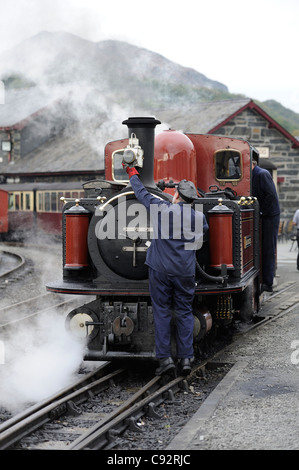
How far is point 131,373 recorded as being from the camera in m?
6.45

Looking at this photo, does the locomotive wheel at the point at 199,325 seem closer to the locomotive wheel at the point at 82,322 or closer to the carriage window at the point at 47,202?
the locomotive wheel at the point at 82,322

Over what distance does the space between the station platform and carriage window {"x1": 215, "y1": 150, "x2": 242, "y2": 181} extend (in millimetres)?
1876

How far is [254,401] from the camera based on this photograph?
5.25 metres

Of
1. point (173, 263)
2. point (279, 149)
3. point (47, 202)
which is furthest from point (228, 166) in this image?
Answer: point (47, 202)

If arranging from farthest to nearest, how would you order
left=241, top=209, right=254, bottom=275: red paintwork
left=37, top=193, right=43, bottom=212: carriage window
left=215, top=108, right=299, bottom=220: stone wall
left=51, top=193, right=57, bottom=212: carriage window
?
left=37, top=193, right=43, bottom=212: carriage window, left=51, top=193, right=57, bottom=212: carriage window, left=215, top=108, right=299, bottom=220: stone wall, left=241, top=209, right=254, bottom=275: red paintwork

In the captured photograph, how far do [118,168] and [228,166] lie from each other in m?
1.26

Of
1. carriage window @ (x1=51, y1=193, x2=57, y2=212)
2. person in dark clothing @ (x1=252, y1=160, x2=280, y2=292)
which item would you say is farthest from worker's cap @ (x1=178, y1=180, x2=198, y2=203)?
carriage window @ (x1=51, y1=193, x2=57, y2=212)

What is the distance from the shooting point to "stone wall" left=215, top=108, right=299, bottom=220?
25109mm

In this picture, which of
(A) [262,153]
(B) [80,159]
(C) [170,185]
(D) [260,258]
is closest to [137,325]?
(C) [170,185]

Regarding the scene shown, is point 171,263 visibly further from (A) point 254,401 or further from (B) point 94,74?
(B) point 94,74

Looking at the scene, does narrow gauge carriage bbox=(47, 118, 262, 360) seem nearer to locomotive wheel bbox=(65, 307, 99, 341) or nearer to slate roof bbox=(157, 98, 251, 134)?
locomotive wheel bbox=(65, 307, 99, 341)

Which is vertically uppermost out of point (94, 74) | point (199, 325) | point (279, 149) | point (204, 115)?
point (94, 74)
